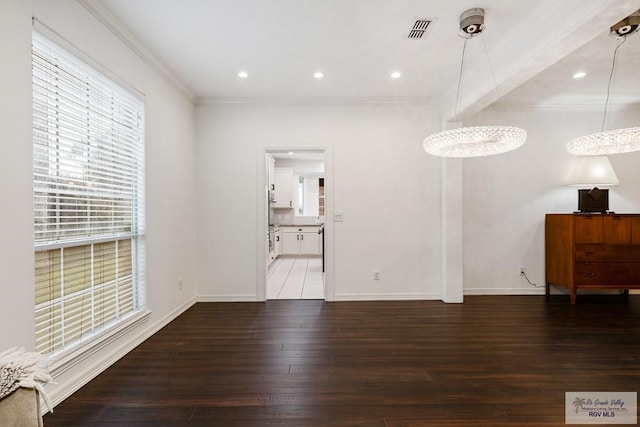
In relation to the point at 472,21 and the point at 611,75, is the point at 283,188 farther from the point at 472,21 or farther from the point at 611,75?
the point at 611,75

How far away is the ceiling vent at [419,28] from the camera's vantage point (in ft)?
7.89

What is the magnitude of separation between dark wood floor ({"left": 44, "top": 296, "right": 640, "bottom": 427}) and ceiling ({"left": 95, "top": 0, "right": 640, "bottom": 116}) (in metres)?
2.37

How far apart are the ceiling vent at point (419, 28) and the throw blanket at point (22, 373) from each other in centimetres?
302

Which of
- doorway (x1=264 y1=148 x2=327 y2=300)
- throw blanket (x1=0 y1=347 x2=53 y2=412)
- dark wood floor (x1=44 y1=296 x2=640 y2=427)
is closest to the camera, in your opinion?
throw blanket (x1=0 y1=347 x2=53 y2=412)

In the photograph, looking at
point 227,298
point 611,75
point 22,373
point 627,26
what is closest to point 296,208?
point 227,298

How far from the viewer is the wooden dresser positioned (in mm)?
3783

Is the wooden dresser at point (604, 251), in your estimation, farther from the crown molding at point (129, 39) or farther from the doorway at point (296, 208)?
the crown molding at point (129, 39)

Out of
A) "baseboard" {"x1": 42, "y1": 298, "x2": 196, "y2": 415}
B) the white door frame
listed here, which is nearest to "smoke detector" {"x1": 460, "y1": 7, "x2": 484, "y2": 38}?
the white door frame

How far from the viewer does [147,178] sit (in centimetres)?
294

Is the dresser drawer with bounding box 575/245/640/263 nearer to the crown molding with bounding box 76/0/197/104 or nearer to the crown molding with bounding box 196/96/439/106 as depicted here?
the crown molding with bounding box 196/96/439/106

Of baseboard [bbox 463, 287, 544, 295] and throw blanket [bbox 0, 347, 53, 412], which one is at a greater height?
throw blanket [bbox 0, 347, 53, 412]

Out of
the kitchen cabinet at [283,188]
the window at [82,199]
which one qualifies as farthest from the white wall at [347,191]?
the kitchen cabinet at [283,188]

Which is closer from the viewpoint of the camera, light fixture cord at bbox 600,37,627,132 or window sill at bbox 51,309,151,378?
window sill at bbox 51,309,151,378

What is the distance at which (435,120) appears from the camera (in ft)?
13.4
